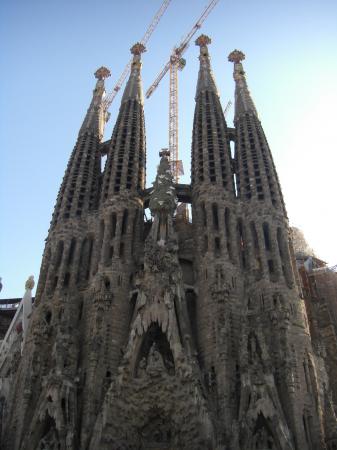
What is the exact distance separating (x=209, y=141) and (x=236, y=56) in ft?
43.2

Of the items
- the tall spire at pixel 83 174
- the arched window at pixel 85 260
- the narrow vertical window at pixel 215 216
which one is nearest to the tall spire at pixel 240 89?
the narrow vertical window at pixel 215 216

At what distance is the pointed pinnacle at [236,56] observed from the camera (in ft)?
151

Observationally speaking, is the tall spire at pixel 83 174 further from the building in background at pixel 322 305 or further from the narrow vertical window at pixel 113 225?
the building in background at pixel 322 305

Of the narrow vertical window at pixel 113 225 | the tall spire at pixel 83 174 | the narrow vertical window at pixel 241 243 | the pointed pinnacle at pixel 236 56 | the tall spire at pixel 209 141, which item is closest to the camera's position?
the narrow vertical window at pixel 241 243

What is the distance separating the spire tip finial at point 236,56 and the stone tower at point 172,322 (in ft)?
33.3

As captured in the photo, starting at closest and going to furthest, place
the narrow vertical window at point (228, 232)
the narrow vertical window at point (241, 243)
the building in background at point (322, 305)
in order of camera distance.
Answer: the narrow vertical window at point (228, 232) < the narrow vertical window at point (241, 243) < the building in background at point (322, 305)

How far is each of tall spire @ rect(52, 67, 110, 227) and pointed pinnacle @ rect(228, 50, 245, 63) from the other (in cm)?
1296

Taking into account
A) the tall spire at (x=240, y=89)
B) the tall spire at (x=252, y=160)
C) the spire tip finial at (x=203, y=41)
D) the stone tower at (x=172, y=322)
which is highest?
the spire tip finial at (x=203, y=41)

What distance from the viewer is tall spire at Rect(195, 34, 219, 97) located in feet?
139

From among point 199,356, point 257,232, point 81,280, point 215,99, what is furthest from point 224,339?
point 215,99

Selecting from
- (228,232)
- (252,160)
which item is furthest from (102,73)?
(228,232)

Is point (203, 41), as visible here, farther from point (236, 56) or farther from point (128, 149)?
point (128, 149)

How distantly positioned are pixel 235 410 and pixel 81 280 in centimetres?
1277

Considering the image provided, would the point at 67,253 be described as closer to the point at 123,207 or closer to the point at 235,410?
the point at 123,207
